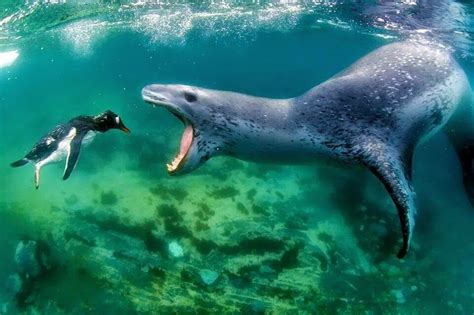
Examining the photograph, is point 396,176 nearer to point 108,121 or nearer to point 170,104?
point 170,104

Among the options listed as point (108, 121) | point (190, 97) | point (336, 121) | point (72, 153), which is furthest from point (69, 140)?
point (336, 121)

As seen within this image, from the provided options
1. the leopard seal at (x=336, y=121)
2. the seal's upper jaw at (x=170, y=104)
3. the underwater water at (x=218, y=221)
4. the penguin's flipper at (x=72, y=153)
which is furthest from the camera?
the underwater water at (x=218, y=221)

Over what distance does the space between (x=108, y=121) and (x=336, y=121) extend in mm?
2734

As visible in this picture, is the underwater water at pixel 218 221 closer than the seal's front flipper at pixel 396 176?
No

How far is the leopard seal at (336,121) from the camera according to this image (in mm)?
3426

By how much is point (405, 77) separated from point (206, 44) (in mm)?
14600

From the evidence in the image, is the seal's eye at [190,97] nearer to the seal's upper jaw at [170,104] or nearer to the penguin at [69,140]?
the seal's upper jaw at [170,104]

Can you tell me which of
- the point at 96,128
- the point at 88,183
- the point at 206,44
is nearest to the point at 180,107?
the point at 96,128

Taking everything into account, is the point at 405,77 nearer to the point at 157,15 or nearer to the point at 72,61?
the point at 157,15

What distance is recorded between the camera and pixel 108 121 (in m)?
4.70

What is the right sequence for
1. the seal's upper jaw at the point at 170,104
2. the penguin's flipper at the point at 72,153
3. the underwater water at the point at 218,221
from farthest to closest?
the underwater water at the point at 218,221
the penguin's flipper at the point at 72,153
the seal's upper jaw at the point at 170,104

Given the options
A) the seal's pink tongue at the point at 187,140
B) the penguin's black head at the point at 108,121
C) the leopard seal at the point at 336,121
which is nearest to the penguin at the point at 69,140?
the penguin's black head at the point at 108,121

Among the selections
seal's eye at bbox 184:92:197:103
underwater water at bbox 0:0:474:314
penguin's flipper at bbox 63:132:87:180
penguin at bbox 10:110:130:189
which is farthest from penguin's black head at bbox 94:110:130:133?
underwater water at bbox 0:0:474:314

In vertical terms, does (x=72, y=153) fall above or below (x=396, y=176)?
below
